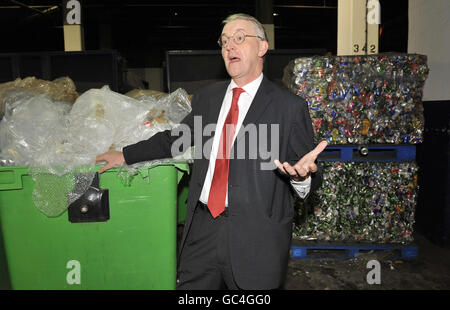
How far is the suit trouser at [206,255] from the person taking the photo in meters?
1.54

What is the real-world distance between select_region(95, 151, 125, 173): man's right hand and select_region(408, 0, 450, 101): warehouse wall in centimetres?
317

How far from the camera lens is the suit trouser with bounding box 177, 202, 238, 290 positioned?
1.54 m

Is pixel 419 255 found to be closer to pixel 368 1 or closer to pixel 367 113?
pixel 367 113

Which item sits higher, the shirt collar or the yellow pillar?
the yellow pillar

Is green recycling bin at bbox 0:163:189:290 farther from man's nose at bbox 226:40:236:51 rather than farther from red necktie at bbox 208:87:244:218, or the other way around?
man's nose at bbox 226:40:236:51

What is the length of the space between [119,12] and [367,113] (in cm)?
881

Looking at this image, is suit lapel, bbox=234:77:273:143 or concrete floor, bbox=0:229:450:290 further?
concrete floor, bbox=0:229:450:290

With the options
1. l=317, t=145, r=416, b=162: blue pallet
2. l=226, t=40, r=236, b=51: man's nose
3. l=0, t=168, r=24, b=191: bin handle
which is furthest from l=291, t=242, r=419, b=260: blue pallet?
l=0, t=168, r=24, b=191: bin handle

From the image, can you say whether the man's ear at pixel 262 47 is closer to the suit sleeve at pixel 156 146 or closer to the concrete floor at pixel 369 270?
the suit sleeve at pixel 156 146

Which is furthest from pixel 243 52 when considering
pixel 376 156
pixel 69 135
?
pixel 376 156

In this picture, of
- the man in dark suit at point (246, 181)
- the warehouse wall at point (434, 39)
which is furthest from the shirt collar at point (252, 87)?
the warehouse wall at point (434, 39)

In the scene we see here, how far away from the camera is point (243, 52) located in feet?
5.21

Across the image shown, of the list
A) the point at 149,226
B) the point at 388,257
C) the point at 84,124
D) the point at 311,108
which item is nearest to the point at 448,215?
the point at 388,257

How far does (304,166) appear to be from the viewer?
1.33 metres
